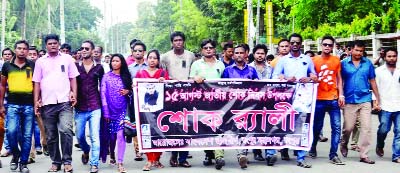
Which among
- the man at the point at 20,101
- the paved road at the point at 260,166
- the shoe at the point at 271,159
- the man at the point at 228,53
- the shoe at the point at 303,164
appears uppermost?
the man at the point at 228,53

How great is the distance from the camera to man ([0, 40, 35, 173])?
8.16 metres

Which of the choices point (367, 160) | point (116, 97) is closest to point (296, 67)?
point (367, 160)

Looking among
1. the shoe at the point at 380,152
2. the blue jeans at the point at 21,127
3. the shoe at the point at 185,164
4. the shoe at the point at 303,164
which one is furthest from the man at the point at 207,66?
the shoe at the point at 380,152

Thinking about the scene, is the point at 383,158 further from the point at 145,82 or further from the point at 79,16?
the point at 79,16

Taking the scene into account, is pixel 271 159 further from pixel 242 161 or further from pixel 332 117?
pixel 332 117

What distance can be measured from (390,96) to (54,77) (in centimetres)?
482

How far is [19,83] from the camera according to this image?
27.1 feet

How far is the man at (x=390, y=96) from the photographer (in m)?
8.74

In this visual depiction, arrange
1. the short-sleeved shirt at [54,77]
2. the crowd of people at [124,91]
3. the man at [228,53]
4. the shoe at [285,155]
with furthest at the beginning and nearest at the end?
the man at [228,53]
the shoe at [285,155]
the crowd of people at [124,91]
the short-sleeved shirt at [54,77]

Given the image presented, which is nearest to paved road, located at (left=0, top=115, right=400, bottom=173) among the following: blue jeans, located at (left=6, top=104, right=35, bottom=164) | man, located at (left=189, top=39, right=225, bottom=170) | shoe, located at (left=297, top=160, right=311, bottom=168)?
shoe, located at (left=297, top=160, right=311, bottom=168)

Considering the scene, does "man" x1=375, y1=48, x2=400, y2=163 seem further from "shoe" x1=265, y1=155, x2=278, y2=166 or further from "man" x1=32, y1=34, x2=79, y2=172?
"man" x1=32, y1=34, x2=79, y2=172

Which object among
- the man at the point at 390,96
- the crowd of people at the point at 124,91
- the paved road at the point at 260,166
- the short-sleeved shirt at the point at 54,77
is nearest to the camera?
the short-sleeved shirt at the point at 54,77

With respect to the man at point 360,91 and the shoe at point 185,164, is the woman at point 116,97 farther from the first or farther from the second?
the man at point 360,91

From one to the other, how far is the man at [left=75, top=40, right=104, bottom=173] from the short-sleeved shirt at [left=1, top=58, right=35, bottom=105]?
689 millimetres
